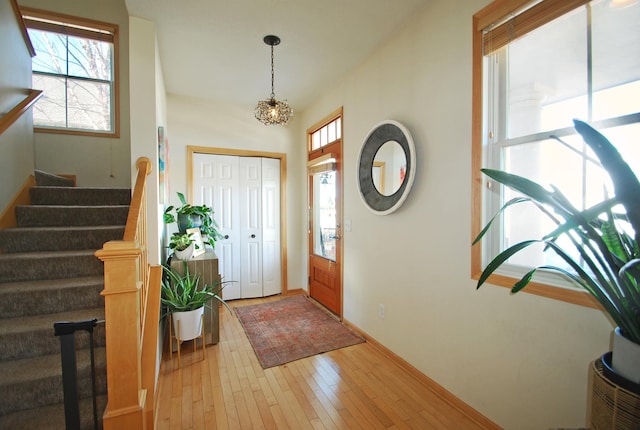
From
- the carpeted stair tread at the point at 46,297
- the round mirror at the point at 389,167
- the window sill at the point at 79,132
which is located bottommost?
the carpeted stair tread at the point at 46,297

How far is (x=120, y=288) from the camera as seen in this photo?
1.33 metres

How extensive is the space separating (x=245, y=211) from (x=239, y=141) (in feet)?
3.24

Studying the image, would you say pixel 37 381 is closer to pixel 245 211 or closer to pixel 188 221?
pixel 188 221

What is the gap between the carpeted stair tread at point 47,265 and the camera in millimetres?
1971

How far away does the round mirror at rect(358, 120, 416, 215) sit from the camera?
2244 mm

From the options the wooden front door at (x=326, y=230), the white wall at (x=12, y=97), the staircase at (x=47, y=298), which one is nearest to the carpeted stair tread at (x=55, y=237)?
the staircase at (x=47, y=298)

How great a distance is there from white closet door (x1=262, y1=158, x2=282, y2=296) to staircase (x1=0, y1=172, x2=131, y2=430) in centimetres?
191

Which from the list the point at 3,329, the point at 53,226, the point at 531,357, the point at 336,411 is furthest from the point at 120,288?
the point at 531,357

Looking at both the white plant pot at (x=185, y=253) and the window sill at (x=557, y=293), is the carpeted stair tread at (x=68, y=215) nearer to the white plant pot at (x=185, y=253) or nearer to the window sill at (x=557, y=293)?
the white plant pot at (x=185, y=253)

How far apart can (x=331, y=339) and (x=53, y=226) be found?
2.68 meters

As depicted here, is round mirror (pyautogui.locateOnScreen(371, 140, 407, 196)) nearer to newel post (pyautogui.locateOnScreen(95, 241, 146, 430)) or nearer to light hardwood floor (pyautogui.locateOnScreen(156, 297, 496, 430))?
light hardwood floor (pyautogui.locateOnScreen(156, 297, 496, 430))

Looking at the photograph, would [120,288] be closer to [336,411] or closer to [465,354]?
[336,411]

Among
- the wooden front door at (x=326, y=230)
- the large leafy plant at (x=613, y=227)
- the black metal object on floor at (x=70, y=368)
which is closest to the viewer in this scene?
the large leafy plant at (x=613, y=227)

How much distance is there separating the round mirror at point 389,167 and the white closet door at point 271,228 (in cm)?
200
